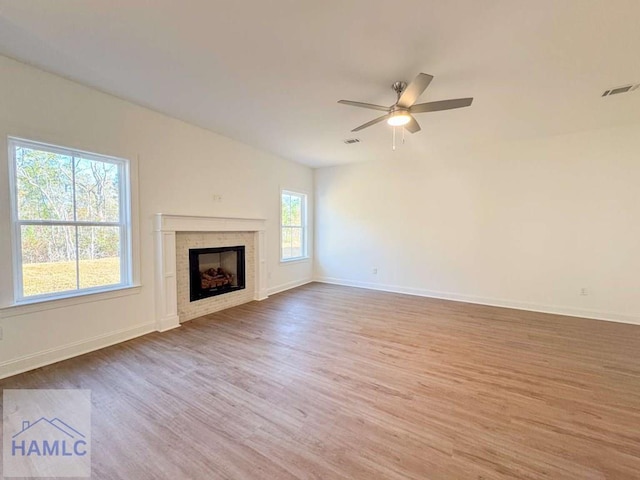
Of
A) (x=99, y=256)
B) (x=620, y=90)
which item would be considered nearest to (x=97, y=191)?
(x=99, y=256)

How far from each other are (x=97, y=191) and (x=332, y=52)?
3.00 meters

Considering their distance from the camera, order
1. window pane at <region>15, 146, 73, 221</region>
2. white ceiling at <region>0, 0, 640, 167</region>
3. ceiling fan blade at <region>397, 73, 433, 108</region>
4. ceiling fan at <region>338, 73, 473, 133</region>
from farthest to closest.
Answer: window pane at <region>15, 146, 73, 221</region> < ceiling fan at <region>338, 73, 473, 133</region> < ceiling fan blade at <region>397, 73, 433, 108</region> < white ceiling at <region>0, 0, 640, 167</region>

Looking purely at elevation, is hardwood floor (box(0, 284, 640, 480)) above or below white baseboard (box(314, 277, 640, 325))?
below

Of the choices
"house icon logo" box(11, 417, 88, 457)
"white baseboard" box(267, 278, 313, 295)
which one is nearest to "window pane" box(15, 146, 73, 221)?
"house icon logo" box(11, 417, 88, 457)

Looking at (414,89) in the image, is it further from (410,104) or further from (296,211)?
(296,211)

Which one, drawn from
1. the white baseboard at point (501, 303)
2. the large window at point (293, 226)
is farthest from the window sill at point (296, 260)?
the white baseboard at point (501, 303)

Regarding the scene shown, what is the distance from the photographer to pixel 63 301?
2.83 meters

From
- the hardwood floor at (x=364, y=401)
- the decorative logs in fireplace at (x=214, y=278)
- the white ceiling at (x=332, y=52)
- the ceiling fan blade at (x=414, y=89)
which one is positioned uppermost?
the white ceiling at (x=332, y=52)

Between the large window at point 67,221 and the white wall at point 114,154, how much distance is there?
122 mm

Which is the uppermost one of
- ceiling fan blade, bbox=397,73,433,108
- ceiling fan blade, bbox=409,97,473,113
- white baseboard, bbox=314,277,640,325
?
ceiling fan blade, bbox=397,73,433,108

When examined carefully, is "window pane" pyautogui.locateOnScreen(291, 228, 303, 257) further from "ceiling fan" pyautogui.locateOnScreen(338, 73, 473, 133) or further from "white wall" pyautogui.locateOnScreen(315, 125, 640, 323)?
"ceiling fan" pyautogui.locateOnScreen(338, 73, 473, 133)

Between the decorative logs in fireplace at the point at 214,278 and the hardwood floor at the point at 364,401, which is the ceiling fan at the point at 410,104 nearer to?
the hardwood floor at the point at 364,401

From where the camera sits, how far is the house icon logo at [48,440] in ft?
5.48

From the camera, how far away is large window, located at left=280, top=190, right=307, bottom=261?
608cm
